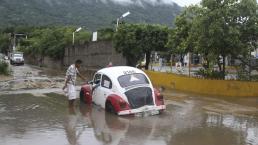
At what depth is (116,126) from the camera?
13.1 m

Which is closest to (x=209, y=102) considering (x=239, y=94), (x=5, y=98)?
(x=239, y=94)

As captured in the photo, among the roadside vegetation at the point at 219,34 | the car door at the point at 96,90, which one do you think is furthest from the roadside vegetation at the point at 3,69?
the car door at the point at 96,90

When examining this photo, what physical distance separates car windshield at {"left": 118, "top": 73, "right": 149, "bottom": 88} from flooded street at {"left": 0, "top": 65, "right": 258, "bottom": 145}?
3.73 ft

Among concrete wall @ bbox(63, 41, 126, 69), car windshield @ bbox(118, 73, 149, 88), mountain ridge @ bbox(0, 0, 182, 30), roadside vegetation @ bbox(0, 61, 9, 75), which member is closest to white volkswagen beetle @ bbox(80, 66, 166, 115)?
car windshield @ bbox(118, 73, 149, 88)

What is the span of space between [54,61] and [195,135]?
5802cm

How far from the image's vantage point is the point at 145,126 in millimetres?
13094

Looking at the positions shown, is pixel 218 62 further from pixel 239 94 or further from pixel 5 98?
pixel 5 98

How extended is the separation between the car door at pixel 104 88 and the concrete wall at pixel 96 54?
2176cm

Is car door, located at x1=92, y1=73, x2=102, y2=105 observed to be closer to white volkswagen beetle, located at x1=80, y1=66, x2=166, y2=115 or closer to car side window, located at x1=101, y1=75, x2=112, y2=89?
white volkswagen beetle, located at x1=80, y1=66, x2=166, y2=115

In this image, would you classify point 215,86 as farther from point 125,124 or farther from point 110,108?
point 125,124

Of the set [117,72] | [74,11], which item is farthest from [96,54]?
[74,11]

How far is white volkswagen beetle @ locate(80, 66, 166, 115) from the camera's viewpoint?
48.0 ft

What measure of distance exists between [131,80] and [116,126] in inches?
100

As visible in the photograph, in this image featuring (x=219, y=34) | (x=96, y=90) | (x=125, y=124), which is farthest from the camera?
(x=219, y=34)
